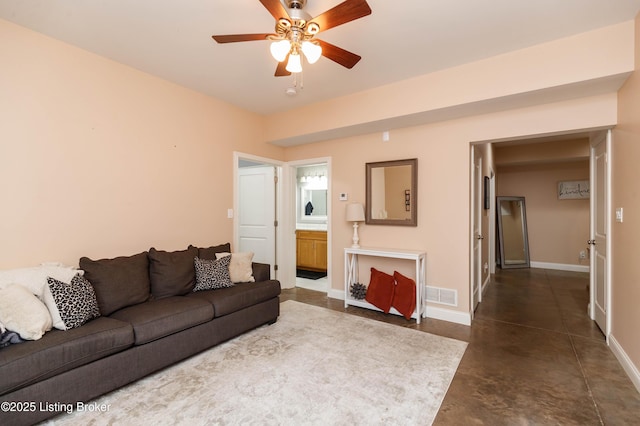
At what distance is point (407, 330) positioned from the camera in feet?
10.5

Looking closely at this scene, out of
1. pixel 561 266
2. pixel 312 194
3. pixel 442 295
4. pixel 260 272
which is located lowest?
pixel 561 266

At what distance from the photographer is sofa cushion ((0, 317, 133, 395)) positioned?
63.9 inches

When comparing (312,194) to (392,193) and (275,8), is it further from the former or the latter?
(275,8)

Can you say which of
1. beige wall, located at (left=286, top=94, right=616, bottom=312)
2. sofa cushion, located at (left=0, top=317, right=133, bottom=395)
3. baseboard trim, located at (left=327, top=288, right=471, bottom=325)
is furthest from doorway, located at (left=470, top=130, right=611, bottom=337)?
sofa cushion, located at (left=0, top=317, right=133, bottom=395)

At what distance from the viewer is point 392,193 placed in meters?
3.91

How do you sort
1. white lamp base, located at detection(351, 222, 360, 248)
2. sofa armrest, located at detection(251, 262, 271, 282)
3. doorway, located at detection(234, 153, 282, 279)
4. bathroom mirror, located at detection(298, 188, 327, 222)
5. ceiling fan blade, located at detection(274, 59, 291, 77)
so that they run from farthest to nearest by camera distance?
bathroom mirror, located at detection(298, 188, 327, 222), doorway, located at detection(234, 153, 282, 279), white lamp base, located at detection(351, 222, 360, 248), sofa armrest, located at detection(251, 262, 271, 282), ceiling fan blade, located at detection(274, 59, 291, 77)

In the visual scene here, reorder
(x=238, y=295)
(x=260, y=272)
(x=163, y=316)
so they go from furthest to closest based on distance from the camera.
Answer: (x=260, y=272) < (x=238, y=295) < (x=163, y=316)

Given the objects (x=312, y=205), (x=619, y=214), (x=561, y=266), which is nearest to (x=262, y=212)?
(x=312, y=205)

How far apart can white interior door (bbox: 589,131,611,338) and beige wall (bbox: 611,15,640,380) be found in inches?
6.2

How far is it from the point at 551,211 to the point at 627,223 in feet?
15.4

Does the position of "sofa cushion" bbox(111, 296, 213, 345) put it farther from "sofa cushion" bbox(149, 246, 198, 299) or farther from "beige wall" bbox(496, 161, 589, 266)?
"beige wall" bbox(496, 161, 589, 266)

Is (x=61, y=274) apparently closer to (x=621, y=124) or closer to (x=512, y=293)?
(x=621, y=124)

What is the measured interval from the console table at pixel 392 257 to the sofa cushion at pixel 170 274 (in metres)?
1.93

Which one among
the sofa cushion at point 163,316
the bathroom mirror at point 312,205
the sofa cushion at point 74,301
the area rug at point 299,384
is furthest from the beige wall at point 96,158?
the bathroom mirror at point 312,205
